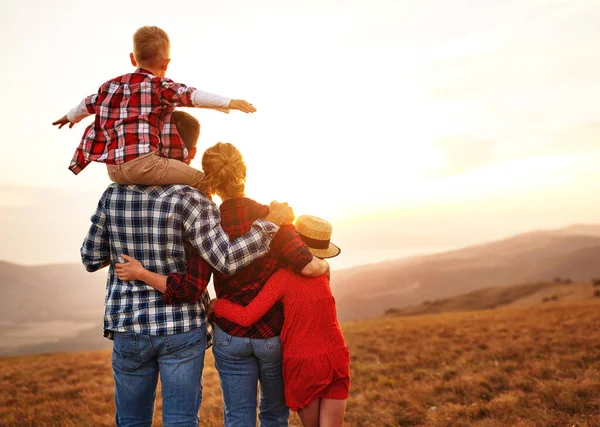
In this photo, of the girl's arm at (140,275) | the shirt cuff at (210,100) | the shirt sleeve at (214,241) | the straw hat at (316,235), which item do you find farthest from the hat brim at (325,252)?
the shirt cuff at (210,100)

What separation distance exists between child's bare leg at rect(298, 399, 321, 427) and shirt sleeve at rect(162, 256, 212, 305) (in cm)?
Result: 103

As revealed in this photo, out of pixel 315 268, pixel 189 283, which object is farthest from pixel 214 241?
pixel 315 268

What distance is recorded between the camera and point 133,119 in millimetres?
3113

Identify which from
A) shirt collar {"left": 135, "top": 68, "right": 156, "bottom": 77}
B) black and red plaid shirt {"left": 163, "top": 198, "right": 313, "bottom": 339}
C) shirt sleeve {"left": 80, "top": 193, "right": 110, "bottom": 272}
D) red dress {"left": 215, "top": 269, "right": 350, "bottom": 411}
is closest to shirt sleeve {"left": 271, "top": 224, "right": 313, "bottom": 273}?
black and red plaid shirt {"left": 163, "top": 198, "right": 313, "bottom": 339}

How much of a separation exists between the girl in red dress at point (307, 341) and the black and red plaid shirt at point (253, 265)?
7 cm

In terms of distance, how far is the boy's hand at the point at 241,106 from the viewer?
10.5ft

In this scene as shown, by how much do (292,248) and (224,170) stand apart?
2.16 feet

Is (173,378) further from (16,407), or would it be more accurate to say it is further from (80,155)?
(16,407)

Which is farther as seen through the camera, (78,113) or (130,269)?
(78,113)

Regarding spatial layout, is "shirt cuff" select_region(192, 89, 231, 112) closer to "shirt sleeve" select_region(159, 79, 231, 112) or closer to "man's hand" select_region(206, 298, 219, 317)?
"shirt sleeve" select_region(159, 79, 231, 112)

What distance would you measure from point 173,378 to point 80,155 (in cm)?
149

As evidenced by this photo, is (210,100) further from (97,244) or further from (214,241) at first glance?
(97,244)

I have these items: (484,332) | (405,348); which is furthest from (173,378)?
(484,332)

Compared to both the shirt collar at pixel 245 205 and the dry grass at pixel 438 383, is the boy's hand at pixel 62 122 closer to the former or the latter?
the shirt collar at pixel 245 205
